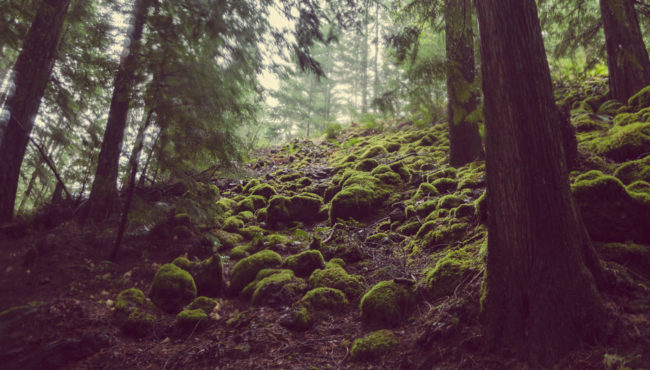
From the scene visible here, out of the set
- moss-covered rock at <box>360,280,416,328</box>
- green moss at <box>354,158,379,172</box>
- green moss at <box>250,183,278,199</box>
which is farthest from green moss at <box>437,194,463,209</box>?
green moss at <box>250,183,278,199</box>

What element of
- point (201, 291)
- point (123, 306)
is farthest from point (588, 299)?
point (123, 306)

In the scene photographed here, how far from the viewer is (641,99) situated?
17.3ft

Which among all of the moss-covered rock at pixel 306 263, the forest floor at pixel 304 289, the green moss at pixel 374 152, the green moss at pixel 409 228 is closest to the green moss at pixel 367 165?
the forest floor at pixel 304 289

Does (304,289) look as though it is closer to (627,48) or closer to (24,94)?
(24,94)

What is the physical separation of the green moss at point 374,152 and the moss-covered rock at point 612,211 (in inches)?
250

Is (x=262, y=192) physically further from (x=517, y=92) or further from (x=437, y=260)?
(x=517, y=92)

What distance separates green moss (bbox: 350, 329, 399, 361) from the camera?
276cm

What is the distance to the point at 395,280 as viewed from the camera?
353 centimetres

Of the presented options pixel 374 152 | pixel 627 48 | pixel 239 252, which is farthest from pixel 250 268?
pixel 627 48

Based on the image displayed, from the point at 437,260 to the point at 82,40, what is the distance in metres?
9.25

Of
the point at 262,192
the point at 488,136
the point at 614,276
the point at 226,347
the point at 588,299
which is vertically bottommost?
the point at 226,347

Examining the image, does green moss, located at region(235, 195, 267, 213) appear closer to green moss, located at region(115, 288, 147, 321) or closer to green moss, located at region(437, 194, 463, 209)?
green moss, located at region(115, 288, 147, 321)

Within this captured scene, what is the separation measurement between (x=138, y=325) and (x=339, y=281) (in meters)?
2.53

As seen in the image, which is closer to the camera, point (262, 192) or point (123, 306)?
point (123, 306)
